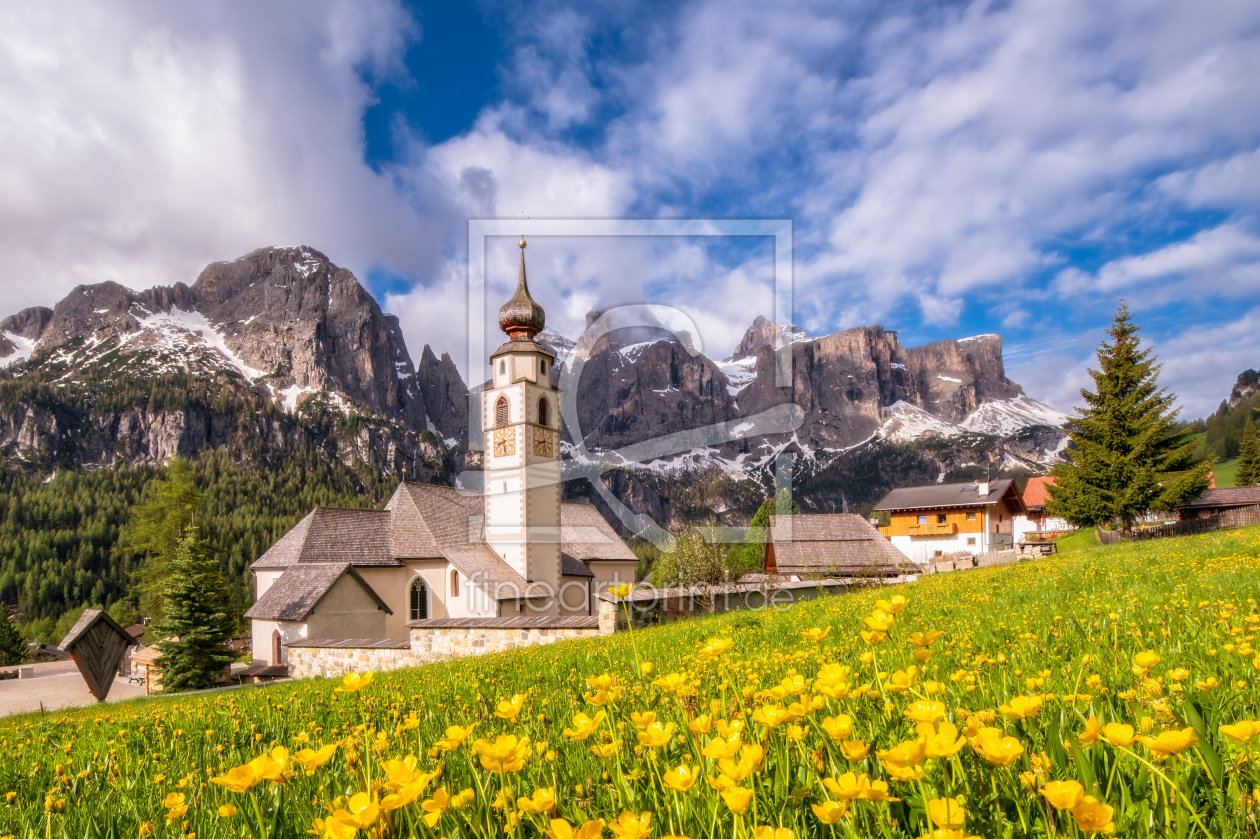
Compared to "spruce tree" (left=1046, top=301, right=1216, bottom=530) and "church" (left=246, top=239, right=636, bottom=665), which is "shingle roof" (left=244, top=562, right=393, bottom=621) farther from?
"spruce tree" (left=1046, top=301, right=1216, bottom=530)

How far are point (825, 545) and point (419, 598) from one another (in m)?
28.8

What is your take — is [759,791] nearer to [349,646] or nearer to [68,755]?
[68,755]

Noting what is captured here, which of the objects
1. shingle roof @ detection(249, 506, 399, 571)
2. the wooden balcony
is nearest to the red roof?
the wooden balcony

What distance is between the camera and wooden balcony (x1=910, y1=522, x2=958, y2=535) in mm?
55500

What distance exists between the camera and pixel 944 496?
56844 mm

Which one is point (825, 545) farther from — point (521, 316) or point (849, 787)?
point (849, 787)

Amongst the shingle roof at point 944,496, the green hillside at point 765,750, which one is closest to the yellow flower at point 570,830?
the green hillside at point 765,750

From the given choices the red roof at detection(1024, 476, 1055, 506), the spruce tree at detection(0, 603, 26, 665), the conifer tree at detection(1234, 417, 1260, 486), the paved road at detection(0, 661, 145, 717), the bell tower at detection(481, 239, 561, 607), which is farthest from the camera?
the red roof at detection(1024, 476, 1055, 506)

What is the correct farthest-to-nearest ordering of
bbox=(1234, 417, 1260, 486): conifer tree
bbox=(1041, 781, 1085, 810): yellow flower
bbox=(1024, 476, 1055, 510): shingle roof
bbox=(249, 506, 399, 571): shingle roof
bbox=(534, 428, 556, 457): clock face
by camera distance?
1. bbox=(1024, 476, 1055, 510): shingle roof
2. bbox=(1234, 417, 1260, 486): conifer tree
3. bbox=(534, 428, 556, 457): clock face
4. bbox=(249, 506, 399, 571): shingle roof
5. bbox=(1041, 781, 1085, 810): yellow flower

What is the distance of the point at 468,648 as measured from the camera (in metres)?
16.5

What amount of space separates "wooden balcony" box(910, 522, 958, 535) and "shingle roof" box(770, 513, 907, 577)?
10761mm

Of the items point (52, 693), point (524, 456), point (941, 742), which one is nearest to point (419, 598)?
point (524, 456)

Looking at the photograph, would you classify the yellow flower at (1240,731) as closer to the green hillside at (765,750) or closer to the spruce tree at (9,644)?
the green hillside at (765,750)

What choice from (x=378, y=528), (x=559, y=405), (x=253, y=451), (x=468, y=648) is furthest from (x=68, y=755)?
(x=253, y=451)
